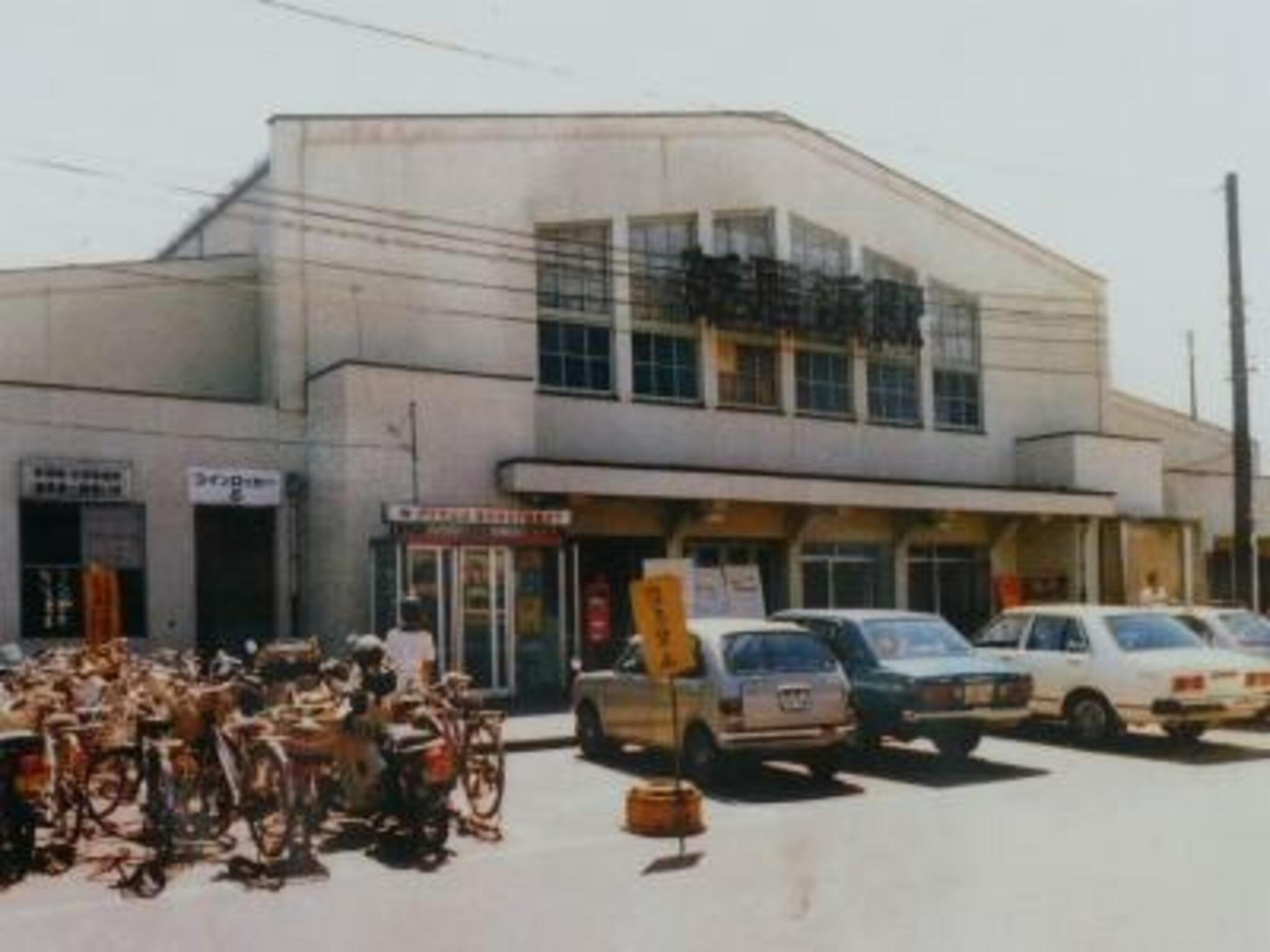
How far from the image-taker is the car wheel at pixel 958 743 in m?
15.1

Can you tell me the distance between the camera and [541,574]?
877 inches

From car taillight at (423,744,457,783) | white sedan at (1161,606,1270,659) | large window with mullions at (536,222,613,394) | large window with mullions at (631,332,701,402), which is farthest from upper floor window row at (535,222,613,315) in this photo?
car taillight at (423,744,457,783)

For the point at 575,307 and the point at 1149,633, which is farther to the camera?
the point at 575,307

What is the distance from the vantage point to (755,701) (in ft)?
43.7

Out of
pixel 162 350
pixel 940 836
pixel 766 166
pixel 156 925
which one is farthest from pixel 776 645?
pixel 766 166

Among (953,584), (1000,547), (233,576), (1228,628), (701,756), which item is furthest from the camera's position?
(1000,547)

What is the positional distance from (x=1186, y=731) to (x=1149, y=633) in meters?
1.24

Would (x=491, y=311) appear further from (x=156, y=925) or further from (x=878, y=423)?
(x=156, y=925)

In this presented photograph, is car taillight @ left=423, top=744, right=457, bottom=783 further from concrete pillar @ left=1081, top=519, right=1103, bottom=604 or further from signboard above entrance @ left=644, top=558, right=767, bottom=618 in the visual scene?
concrete pillar @ left=1081, top=519, right=1103, bottom=604

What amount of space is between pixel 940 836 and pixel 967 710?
3916mm

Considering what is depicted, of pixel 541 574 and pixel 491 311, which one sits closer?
pixel 541 574

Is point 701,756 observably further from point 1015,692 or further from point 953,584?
point 953,584

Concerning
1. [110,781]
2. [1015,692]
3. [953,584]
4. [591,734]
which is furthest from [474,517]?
[953,584]

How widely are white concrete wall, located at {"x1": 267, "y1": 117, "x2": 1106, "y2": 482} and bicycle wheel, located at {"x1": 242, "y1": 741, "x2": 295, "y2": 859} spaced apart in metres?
12.6
